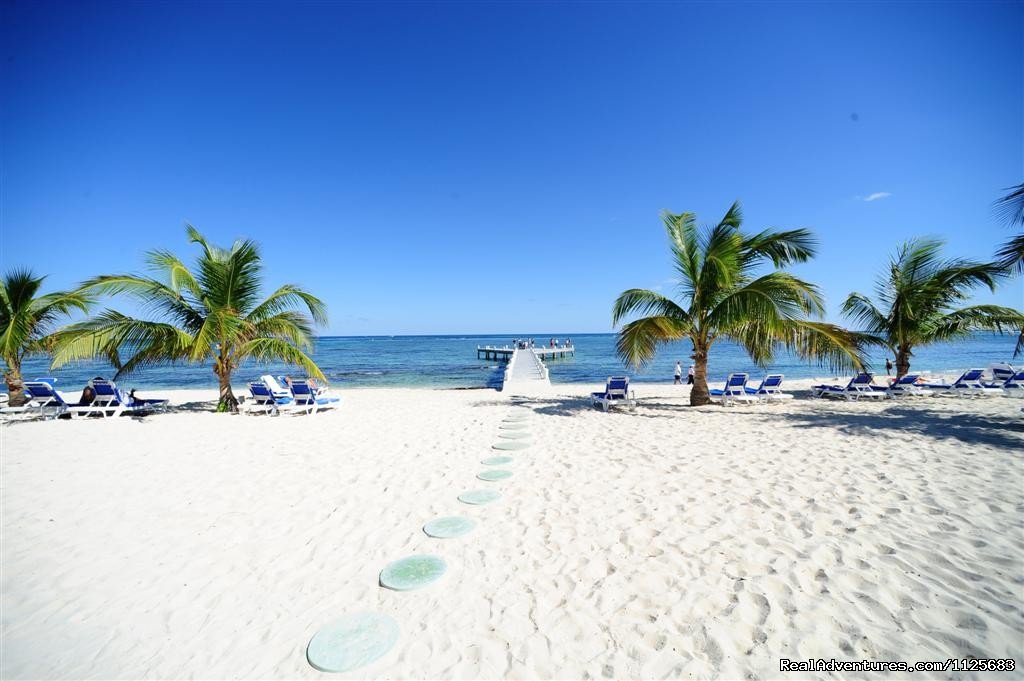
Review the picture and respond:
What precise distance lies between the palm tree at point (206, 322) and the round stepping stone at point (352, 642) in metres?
7.52

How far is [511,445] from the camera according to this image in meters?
6.49

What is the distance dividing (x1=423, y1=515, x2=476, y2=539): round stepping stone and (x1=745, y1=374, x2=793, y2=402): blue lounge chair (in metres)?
10.5

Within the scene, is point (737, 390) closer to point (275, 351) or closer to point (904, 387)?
point (904, 387)

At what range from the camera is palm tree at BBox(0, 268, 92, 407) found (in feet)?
31.4

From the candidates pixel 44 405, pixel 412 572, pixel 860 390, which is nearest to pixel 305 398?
pixel 44 405

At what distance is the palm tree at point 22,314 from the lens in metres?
9.56

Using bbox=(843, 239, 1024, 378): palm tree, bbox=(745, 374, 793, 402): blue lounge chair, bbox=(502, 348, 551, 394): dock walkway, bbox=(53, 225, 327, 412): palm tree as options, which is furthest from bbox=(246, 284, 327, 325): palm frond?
bbox=(843, 239, 1024, 378): palm tree

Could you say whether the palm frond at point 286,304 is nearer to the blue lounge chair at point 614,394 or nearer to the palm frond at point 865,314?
the blue lounge chair at point 614,394

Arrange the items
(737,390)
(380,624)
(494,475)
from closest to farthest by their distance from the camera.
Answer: (380,624) → (494,475) → (737,390)

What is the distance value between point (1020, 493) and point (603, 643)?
190 inches

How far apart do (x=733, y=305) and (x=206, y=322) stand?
11889mm

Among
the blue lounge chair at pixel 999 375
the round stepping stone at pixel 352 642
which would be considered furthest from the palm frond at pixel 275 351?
the blue lounge chair at pixel 999 375

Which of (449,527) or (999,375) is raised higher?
(999,375)

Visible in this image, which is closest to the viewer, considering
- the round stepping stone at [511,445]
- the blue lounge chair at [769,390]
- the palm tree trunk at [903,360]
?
the round stepping stone at [511,445]
